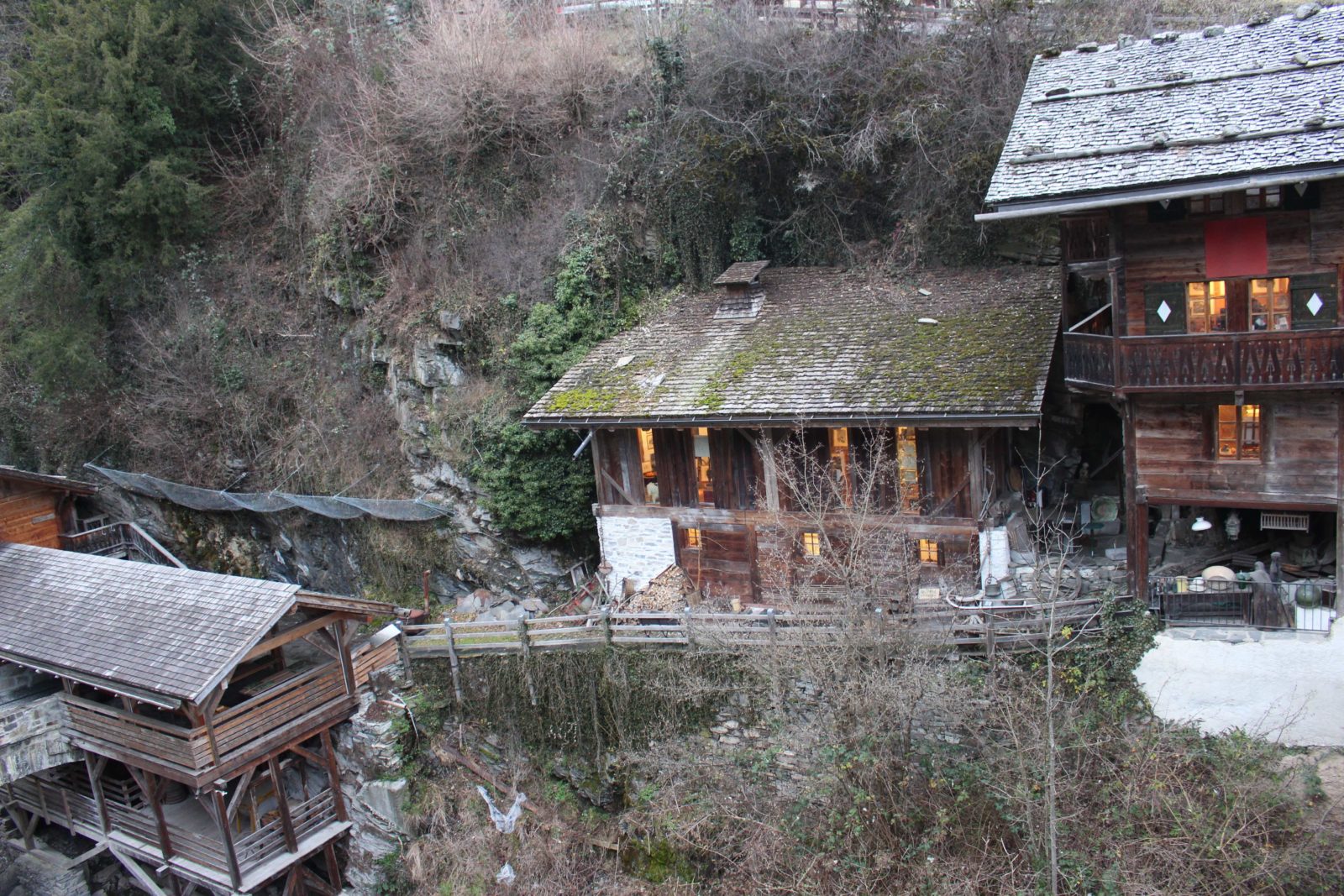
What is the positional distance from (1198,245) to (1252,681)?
609 cm

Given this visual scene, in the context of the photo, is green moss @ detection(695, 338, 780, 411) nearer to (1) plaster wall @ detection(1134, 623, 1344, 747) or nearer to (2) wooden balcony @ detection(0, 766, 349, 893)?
(1) plaster wall @ detection(1134, 623, 1344, 747)

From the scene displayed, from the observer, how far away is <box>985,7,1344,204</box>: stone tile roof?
11.9m

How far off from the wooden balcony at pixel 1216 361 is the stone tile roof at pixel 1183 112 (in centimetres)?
224

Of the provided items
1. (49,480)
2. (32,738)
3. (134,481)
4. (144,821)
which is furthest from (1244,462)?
(49,480)

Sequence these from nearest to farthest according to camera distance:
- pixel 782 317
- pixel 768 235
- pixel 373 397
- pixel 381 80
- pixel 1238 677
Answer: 1. pixel 1238 677
2. pixel 782 317
3. pixel 768 235
4. pixel 373 397
5. pixel 381 80

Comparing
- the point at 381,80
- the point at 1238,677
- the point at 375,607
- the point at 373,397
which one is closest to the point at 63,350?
the point at 373,397

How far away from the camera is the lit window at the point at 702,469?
17641 millimetres

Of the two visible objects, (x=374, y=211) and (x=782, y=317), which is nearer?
(x=782, y=317)

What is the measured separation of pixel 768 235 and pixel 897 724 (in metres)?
11.8

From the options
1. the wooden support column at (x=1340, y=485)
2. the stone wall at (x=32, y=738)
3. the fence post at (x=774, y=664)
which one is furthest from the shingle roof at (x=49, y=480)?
the wooden support column at (x=1340, y=485)

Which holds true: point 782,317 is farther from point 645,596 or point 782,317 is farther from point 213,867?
point 213,867

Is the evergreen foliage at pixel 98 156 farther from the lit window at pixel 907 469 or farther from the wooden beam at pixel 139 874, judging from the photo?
the lit window at pixel 907 469

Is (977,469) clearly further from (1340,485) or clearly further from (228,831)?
(228,831)

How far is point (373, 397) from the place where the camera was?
23172 millimetres
